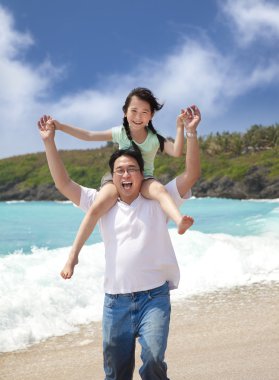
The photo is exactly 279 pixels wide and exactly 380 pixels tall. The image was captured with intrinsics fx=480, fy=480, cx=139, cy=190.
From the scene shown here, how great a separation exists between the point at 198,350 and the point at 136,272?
2.52 meters

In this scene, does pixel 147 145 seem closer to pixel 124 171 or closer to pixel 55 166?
pixel 124 171

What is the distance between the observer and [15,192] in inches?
2608

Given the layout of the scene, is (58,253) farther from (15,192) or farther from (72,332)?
(15,192)

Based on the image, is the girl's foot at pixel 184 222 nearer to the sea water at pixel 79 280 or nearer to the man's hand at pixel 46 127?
the man's hand at pixel 46 127

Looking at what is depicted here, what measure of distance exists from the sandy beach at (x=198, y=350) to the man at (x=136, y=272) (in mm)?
1629

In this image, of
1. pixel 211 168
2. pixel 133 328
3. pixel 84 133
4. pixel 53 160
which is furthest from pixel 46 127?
pixel 211 168

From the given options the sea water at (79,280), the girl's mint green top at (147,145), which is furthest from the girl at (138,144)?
the sea water at (79,280)

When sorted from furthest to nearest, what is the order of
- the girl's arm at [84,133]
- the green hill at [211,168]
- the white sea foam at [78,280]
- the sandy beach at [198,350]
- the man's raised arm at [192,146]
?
1. the green hill at [211,168]
2. the white sea foam at [78,280]
3. the sandy beach at [198,350]
4. the girl's arm at [84,133]
5. the man's raised arm at [192,146]

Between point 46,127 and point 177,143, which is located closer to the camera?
point 46,127

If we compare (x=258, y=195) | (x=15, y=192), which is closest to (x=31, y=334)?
(x=258, y=195)

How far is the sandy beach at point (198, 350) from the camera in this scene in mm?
4059

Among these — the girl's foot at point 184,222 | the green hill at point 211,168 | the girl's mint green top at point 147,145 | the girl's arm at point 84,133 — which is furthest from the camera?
the green hill at point 211,168

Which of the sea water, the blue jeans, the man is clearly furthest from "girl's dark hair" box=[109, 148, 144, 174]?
the sea water

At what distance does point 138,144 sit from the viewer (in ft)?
9.92
